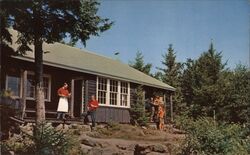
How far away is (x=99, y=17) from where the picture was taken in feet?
38.9

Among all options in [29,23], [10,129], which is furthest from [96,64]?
[10,129]

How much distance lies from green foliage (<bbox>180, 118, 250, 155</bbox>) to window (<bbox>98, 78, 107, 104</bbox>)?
9.02 metres

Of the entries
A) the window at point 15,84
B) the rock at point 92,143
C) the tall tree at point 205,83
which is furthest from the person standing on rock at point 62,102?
the tall tree at point 205,83

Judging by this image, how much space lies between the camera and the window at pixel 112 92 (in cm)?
2145

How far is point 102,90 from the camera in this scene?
21406mm

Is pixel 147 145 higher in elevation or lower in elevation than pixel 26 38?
lower

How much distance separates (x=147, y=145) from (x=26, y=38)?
450cm

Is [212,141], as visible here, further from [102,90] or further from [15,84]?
[102,90]

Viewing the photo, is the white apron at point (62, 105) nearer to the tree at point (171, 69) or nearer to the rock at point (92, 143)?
the rock at point (92, 143)

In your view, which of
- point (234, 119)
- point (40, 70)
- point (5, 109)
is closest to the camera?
point (5, 109)

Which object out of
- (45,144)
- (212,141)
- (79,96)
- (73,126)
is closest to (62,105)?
(73,126)

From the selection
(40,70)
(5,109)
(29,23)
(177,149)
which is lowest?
(177,149)

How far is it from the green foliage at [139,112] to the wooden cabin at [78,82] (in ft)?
0.96

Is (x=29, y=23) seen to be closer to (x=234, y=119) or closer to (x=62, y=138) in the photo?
(x=62, y=138)
